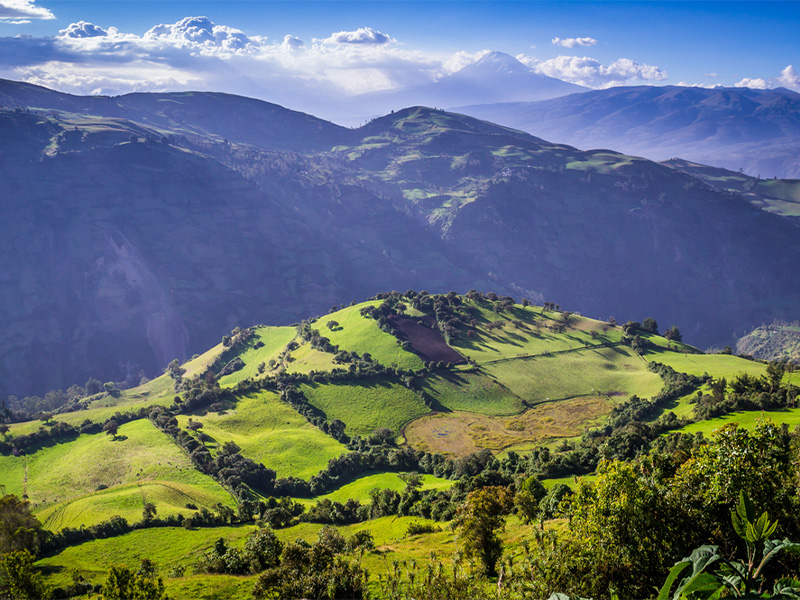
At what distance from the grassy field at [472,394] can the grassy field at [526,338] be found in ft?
42.5

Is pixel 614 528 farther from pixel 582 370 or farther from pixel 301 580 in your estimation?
pixel 582 370

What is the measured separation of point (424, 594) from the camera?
54.0 ft

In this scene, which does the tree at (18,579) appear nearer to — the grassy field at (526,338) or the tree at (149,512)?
the tree at (149,512)

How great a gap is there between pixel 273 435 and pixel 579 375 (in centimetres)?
9648

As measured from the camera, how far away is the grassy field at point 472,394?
146500mm

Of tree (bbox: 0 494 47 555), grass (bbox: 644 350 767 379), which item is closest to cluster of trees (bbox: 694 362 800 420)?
grass (bbox: 644 350 767 379)

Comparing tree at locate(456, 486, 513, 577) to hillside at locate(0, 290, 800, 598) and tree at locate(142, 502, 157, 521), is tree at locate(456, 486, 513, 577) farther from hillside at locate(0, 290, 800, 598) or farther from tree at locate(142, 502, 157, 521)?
tree at locate(142, 502, 157, 521)

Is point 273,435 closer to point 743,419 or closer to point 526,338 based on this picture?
point 526,338

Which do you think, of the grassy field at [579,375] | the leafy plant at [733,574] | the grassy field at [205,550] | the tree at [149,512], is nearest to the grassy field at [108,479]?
the tree at [149,512]

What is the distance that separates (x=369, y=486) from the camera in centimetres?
10269

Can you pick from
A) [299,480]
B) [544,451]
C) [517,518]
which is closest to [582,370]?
[544,451]

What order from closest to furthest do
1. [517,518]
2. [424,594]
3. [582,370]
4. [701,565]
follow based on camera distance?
[701,565] → [424,594] → [517,518] → [582,370]

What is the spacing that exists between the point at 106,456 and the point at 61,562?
4978 centimetres

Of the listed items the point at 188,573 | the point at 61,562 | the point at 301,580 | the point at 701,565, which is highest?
the point at 701,565
